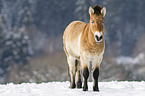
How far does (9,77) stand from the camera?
3606cm

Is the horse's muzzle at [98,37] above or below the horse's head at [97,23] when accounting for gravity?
below

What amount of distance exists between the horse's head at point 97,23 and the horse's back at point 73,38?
874 mm

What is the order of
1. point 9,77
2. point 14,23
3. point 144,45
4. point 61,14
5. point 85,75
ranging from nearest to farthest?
point 85,75, point 9,77, point 14,23, point 61,14, point 144,45

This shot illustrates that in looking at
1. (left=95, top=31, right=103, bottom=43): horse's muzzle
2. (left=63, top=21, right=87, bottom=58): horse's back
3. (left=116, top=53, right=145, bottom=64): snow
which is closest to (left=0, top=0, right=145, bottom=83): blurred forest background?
(left=116, top=53, right=145, bottom=64): snow

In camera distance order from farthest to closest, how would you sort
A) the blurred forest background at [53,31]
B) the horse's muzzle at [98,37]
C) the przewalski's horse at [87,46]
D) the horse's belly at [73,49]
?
the blurred forest background at [53,31], the horse's belly at [73,49], the przewalski's horse at [87,46], the horse's muzzle at [98,37]

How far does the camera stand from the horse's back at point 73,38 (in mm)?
8172

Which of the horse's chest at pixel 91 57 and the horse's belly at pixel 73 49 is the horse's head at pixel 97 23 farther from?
the horse's belly at pixel 73 49

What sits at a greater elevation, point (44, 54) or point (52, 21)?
point (52, 21)

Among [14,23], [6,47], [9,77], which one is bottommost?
[9,77]

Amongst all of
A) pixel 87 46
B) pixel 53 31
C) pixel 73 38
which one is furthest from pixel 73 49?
pixel 53 31

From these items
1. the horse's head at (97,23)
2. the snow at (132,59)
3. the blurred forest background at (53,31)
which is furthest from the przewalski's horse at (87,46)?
the snow at (132,59)

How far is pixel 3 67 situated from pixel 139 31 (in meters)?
32.7

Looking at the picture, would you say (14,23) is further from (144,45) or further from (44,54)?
(144,45)

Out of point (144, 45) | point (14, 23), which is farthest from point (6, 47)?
point (144, 45)
